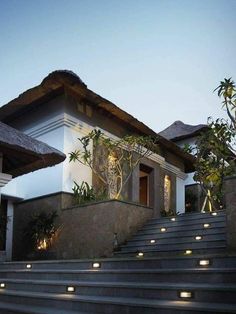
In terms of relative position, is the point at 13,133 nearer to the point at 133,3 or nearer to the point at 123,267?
the point at 123,267

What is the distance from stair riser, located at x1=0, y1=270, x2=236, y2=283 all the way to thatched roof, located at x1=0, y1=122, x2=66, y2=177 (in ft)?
5.67

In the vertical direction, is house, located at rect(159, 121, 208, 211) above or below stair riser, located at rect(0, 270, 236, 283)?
above

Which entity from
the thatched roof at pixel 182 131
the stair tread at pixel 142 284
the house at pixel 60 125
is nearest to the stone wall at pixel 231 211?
the stair tread at pixel 142 284

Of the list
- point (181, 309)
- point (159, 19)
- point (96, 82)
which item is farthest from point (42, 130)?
point (96, 82)

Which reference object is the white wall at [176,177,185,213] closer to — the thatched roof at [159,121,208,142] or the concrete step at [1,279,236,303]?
the thatched roof at [159,121,208,142]

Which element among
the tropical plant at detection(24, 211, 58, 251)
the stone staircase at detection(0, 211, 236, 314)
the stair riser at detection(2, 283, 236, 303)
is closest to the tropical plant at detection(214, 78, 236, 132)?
the stone staircase at detection(0, 211, 236, 314)

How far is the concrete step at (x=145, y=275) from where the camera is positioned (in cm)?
443

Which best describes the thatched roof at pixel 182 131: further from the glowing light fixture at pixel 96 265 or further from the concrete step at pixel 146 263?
the glowing light fixture at pixel 96 265

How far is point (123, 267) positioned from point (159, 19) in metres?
9.60

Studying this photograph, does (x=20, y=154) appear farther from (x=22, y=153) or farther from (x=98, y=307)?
(x=98, y=307)

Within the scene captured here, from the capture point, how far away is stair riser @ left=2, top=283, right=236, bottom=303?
13.4 feet

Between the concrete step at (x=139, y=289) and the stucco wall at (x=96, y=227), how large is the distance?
256 cm

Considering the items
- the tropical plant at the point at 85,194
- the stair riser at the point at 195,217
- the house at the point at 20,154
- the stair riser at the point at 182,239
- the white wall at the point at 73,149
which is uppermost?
the white wall at the point at 73,149

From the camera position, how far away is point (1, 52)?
55.8 ft
